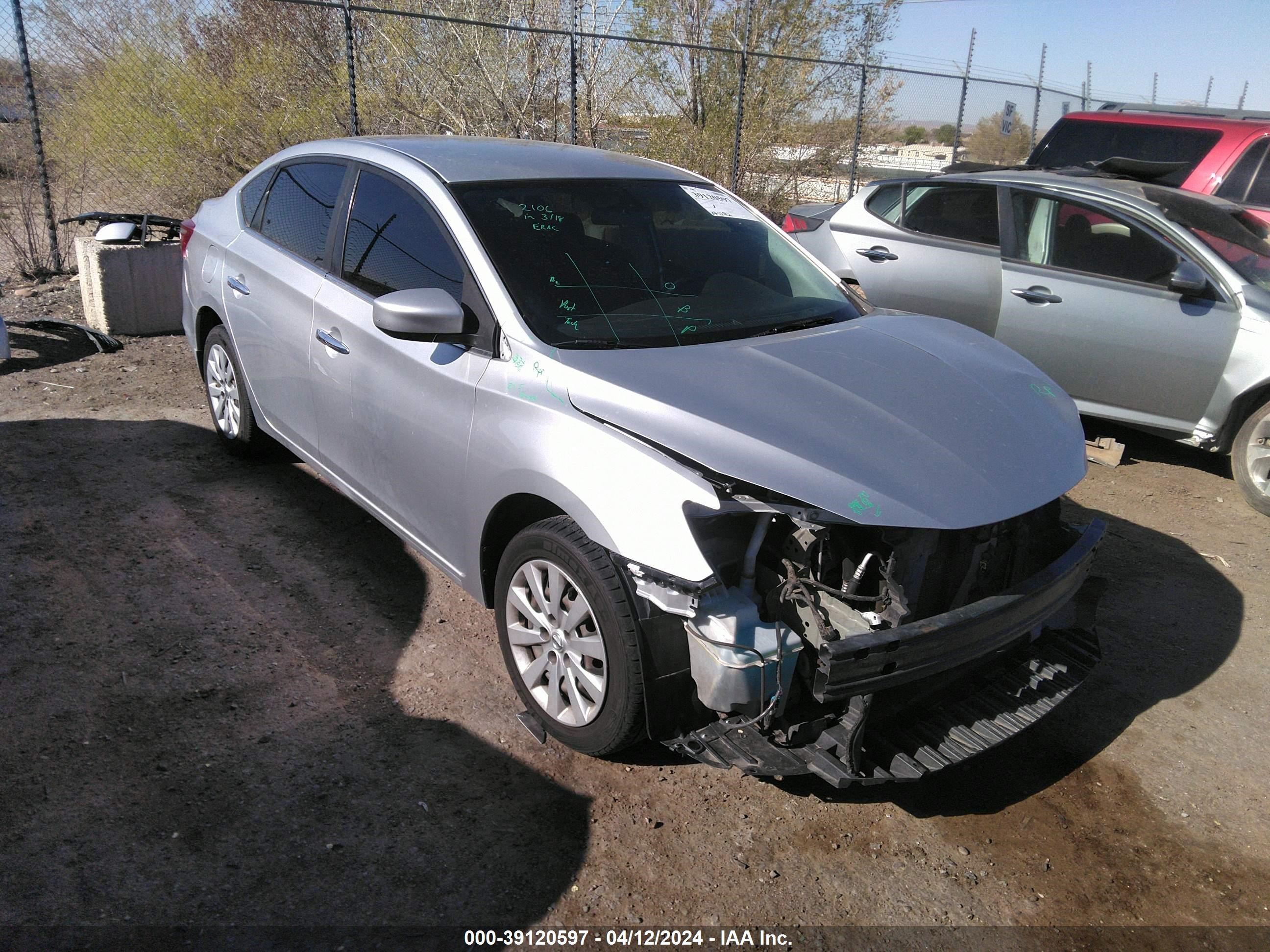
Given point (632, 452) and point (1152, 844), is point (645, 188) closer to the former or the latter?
point (632, 452)

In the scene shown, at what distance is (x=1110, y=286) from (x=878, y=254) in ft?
5.31

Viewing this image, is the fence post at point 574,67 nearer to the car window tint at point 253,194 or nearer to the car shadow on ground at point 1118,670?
the car window tint at point 253,194

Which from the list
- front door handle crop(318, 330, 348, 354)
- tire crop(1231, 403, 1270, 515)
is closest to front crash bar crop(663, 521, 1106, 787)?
front door handle crop(318, 330, 348, 354)

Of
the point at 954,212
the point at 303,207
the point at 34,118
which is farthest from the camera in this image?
the point at 34,118

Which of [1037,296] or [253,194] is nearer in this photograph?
[253,194]

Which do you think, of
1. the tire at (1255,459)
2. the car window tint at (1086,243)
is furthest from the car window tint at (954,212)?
the tire at (1255,459)

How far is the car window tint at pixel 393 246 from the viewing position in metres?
3.52

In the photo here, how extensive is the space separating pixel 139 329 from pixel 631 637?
268 inches

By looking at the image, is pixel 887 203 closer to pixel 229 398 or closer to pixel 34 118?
pixel 229 398

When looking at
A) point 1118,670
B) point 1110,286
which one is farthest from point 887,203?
point 1118,670

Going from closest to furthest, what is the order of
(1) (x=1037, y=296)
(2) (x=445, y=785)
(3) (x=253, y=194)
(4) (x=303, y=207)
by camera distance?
(2) (x=445, y=785), (4) (x=303, y=207), (3) (x=253, y=194), (1) (x=1037, y=296)

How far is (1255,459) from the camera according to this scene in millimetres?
5551

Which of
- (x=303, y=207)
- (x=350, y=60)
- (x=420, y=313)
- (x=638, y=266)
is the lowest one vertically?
(x=420, y=313)

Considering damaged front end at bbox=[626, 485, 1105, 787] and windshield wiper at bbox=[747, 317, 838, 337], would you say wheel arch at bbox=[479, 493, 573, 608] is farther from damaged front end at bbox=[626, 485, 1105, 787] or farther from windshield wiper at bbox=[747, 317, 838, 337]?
windshield wiper at bbox=[747, 317, 838, 337]
